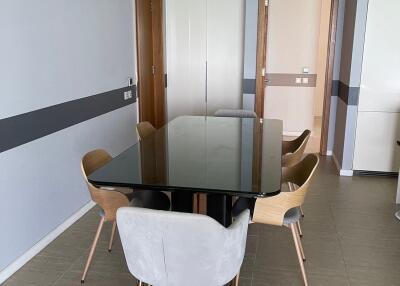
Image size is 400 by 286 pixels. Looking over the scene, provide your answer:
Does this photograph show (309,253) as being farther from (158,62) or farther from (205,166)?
(158,62)

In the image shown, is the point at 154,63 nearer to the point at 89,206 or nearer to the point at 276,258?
the point at 89,206

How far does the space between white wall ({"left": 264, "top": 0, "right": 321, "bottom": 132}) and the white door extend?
1080 millimetres

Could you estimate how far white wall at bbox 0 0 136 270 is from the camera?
8.41 ft

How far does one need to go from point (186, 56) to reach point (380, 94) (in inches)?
100

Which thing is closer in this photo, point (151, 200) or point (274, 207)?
point (274, 207)

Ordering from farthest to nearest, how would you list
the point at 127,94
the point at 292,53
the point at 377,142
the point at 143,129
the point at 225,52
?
1. the point at 292,53
2. the point at 225,52
3. the point at 127,94
4. the point at 377,142
5. the point at 143,129

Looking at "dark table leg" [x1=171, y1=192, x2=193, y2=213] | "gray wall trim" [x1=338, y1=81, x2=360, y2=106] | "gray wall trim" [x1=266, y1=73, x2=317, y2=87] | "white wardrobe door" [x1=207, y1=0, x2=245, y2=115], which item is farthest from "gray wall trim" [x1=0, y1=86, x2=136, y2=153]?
"gray wall trim" [x1=266, y1=73, x2=317, y2=87]

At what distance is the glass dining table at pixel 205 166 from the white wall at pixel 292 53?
323 cm

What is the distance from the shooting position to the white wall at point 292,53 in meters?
6.06

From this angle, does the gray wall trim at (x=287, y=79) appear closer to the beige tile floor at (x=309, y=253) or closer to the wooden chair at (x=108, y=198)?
the beige tile floor at (x=309, y=253)

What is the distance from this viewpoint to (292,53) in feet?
20.4

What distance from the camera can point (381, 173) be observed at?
4570 mm

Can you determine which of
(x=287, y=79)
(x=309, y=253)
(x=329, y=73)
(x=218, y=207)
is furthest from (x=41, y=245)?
(x=287, y=79)

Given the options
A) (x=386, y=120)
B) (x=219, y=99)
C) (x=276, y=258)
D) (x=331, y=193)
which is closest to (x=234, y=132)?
(x=276, y=258)
